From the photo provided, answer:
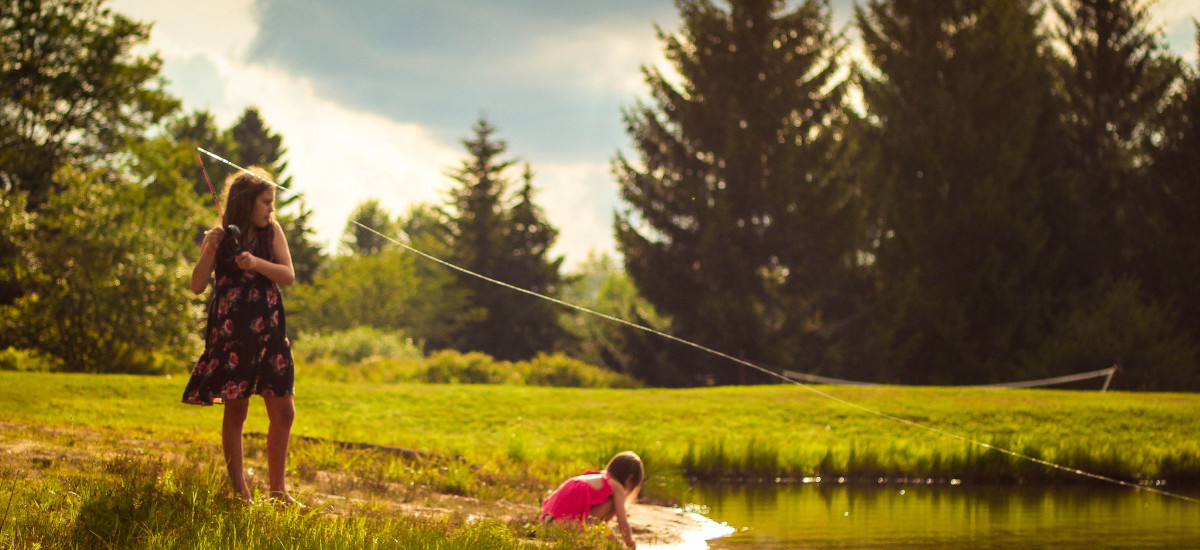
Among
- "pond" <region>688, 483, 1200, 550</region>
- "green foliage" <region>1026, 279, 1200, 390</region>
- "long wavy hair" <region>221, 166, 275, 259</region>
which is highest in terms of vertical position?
"green foliage" <region>1026, 279, 1200, 390</region>

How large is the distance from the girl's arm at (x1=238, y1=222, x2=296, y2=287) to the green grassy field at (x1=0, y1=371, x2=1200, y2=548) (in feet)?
4.02

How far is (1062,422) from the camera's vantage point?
1512 centimetres

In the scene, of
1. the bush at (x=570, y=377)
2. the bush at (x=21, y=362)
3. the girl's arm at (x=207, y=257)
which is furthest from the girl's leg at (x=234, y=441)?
the bush at (x=570, y=377)

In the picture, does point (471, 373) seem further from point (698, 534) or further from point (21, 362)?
point (698, 534)

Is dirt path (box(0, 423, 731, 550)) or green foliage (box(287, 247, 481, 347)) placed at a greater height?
green foliage (box(287, 247, 481, 347))

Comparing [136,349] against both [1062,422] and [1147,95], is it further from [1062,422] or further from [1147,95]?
[1147,95]

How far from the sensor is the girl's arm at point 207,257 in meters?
6.04

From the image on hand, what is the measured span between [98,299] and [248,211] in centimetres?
1562

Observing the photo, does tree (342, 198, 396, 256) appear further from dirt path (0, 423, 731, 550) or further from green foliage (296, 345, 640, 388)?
dirt path (0, 423, 731, 550)

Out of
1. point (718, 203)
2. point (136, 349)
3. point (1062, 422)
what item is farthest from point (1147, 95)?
point (136, 349)

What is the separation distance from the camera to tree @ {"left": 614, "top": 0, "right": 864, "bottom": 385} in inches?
1190

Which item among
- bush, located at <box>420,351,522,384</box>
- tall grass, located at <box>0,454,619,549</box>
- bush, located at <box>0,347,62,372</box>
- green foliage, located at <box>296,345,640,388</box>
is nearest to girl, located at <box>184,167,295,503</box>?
tall grass, located at <box>0,454,619,549</box>

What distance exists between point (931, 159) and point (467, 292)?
24.6m

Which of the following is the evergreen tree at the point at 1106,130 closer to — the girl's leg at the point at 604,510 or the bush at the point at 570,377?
the bush at the point at 570,377
